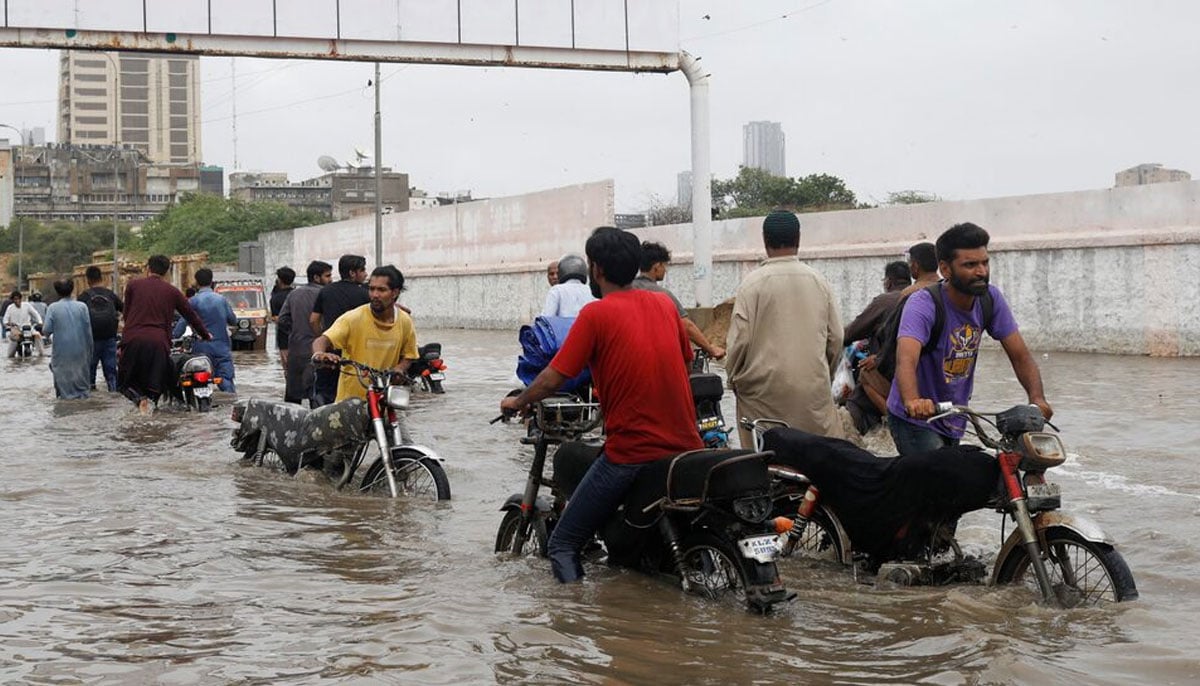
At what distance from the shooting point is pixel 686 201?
186ft

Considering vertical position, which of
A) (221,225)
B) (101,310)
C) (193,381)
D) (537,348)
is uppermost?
(221,225)

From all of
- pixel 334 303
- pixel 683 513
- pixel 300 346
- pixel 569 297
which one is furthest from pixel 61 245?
pixel 683 513

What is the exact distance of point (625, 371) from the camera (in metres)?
5.93

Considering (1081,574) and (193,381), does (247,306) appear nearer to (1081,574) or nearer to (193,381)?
(193,381)

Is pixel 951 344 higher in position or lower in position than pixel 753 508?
higher

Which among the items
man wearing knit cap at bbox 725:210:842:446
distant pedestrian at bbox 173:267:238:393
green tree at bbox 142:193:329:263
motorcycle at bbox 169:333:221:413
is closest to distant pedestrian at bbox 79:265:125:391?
distant pedestrian at bbox 173:267:238:393

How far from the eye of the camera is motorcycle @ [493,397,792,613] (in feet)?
18.5

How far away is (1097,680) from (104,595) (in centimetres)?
420

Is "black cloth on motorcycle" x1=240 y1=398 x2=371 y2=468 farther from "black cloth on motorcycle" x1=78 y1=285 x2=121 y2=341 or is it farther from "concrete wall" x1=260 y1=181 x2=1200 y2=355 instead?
"concrete wall" x1=260 y1=181 x2=1200 y2=355

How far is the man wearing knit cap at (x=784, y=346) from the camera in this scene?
7168 millimetres

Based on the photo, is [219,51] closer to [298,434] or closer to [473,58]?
[473,58]

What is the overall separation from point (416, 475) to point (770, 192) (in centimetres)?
5198

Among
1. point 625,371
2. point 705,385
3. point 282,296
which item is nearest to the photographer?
point 625,371

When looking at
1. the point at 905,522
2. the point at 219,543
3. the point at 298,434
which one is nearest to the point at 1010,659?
the point at 905,522
